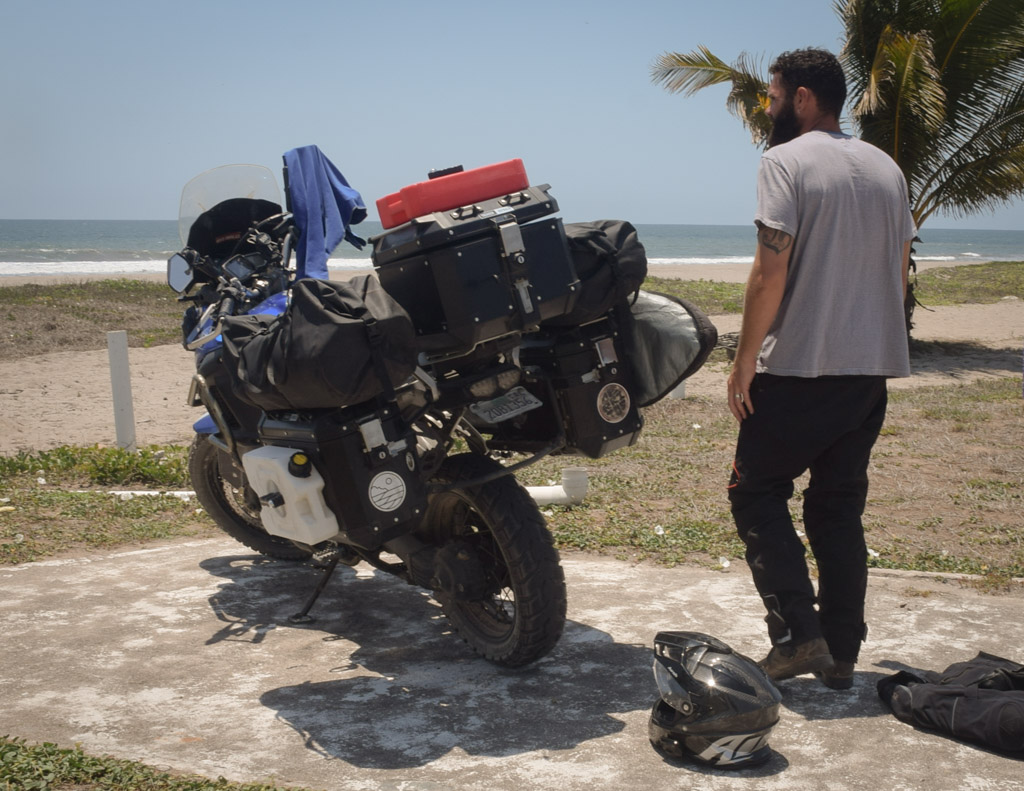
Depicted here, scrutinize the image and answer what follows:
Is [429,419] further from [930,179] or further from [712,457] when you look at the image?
[930,179]

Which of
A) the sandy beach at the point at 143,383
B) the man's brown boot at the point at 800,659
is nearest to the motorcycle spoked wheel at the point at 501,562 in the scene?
the man's brown boot at the point at 800,659

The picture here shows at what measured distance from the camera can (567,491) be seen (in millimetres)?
6250

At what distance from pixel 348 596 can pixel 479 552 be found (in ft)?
3.73

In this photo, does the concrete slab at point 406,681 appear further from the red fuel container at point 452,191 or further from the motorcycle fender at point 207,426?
the red fuel container at point 452,191

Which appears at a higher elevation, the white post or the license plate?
the license plate

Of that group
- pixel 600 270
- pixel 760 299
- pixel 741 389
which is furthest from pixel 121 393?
pixel 760 299

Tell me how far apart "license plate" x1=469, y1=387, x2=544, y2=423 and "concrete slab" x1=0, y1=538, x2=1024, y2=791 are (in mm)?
1005

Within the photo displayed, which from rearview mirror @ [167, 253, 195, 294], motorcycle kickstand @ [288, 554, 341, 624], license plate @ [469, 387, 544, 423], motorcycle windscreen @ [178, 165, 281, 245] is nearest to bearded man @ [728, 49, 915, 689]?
license plate @ [469, 387, 544, 423]

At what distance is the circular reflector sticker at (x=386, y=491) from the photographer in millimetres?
3590

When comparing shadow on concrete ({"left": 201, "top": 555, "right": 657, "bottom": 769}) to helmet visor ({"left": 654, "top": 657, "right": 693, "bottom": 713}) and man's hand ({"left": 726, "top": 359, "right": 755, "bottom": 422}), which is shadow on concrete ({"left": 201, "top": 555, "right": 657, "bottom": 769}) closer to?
helmet visor ({"left": 654, "top": 657, "right": 693, "bottom": 713})

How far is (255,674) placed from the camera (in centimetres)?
398

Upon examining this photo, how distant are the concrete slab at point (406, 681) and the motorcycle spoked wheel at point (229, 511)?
12 centimetres

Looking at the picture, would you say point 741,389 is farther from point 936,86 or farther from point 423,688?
point 936,86

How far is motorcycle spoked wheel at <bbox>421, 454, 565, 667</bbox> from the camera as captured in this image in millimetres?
3756
